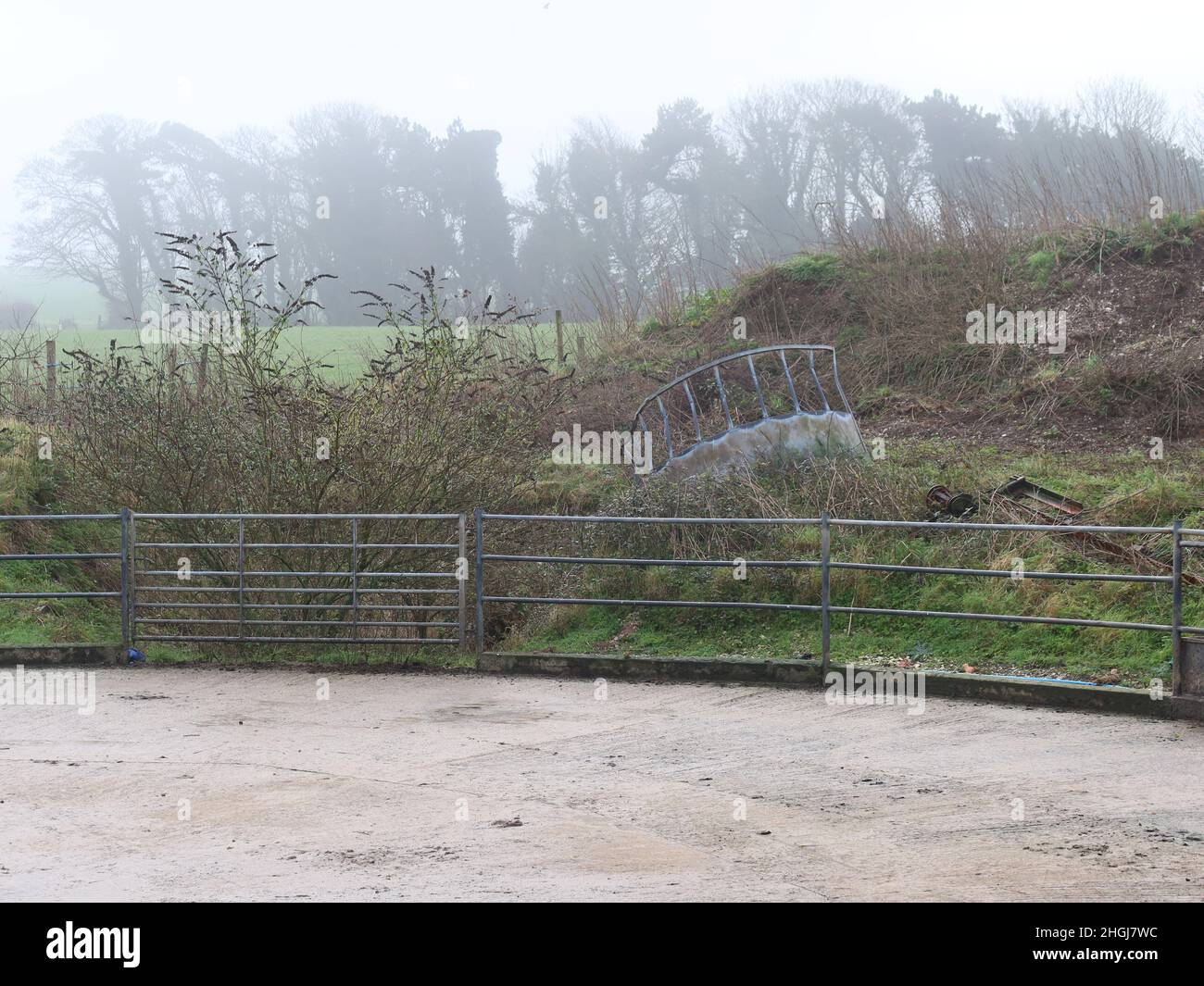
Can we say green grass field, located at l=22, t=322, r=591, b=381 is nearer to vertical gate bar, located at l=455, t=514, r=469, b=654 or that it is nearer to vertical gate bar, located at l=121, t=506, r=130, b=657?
vertical gate bar, located at l=121, t=506, r=130, b=657

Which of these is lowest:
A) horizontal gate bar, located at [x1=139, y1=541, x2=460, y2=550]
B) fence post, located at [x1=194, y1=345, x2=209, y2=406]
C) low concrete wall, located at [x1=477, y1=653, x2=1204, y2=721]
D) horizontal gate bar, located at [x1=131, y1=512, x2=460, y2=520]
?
low concrete wall, located at [x1=477, y1=653, x2=1204, y2=721]

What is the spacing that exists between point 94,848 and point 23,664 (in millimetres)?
6667

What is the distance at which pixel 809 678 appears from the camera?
445 inches

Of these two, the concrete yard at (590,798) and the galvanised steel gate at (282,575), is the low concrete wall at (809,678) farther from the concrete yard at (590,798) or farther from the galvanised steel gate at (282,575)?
the galvanised steel gate at (282,575)

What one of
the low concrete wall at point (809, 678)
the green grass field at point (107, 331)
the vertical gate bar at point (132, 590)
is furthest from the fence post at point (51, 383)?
the low concrete wall at point (809, 678)

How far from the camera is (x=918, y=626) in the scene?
1236 cm

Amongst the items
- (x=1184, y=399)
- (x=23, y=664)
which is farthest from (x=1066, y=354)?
(x=23, y=664)

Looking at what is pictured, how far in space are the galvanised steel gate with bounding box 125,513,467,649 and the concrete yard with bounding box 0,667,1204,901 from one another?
1849 mm

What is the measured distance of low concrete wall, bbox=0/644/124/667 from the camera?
41.3 ft

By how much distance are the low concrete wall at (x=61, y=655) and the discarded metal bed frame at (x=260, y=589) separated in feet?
0.61

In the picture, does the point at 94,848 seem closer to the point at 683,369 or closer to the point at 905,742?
the point at 905,742

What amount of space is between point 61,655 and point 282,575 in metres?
2.20

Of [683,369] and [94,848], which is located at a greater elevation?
[683,369]

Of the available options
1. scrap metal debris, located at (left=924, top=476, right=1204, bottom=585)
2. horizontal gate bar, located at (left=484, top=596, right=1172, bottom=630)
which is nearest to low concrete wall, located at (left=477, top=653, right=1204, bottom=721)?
horizontal gate bar, located at (left=484, top=596, right=1172, bottom=630)
